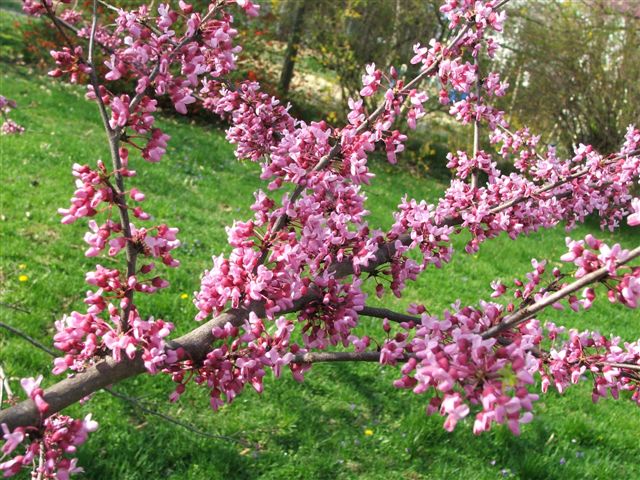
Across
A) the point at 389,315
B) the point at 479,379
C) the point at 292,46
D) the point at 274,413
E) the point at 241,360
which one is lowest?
the point at 274,413

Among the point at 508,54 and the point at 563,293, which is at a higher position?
the point at 508,54

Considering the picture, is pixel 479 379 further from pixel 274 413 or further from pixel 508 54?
pixel 508 54

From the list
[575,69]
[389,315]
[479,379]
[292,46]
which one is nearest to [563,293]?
[479,379]

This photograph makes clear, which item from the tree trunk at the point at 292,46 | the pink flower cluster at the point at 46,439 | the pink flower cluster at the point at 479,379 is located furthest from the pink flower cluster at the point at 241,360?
the tree trunk at the point at 292,46

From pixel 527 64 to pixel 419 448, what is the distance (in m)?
11.2

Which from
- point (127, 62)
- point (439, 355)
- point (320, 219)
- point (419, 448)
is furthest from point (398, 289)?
point (419, 448)

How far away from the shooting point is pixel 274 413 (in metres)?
3.79

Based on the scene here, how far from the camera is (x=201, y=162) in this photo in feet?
29.1

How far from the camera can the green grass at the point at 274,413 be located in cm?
334

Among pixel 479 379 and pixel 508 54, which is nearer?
pixel 479 379

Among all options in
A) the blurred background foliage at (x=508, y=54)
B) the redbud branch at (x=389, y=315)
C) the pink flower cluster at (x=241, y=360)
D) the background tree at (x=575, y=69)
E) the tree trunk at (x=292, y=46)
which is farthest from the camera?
the tree trunk at (x=292, y=46)

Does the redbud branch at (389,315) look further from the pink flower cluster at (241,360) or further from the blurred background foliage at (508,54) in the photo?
the blurred background foliage at (508,54)

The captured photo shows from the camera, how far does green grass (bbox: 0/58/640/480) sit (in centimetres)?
334

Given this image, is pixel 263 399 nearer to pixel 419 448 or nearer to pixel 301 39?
pixel 419 448
